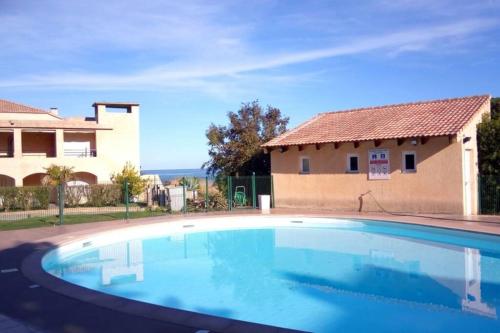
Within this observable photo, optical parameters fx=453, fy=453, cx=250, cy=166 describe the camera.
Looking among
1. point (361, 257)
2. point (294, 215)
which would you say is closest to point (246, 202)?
point (294, 215)

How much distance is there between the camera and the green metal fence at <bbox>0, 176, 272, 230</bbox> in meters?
20.1

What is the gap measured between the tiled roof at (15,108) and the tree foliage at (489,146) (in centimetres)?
2711

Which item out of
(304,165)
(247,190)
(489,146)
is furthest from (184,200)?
(489,146)

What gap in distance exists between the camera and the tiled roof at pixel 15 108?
1187 inches

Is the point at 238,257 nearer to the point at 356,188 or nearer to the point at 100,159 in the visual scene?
the point at 356,188

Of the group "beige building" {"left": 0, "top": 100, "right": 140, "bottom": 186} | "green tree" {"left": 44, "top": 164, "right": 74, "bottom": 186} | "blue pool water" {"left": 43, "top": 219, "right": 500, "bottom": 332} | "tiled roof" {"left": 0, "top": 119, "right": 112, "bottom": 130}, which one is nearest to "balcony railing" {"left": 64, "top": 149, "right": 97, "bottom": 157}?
"beige building" {"left": 0, "top": 100, "right": 140, "bottom": 186}

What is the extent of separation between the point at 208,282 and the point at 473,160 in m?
12.3

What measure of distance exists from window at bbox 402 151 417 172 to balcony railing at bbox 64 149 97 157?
67.7 ft

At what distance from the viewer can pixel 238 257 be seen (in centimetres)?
1333

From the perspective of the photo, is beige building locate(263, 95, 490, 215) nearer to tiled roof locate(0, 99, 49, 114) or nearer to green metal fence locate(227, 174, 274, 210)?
green metal fence locate(227, 174, 274, 210)

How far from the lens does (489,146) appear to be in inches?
691

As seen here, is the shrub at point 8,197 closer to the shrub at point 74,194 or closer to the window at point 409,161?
the shrub at point 74,194

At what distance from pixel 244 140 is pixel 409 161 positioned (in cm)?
956

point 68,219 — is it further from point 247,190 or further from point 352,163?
point 352,163
